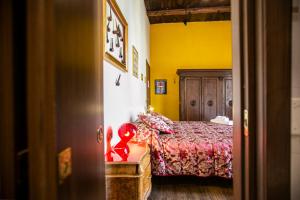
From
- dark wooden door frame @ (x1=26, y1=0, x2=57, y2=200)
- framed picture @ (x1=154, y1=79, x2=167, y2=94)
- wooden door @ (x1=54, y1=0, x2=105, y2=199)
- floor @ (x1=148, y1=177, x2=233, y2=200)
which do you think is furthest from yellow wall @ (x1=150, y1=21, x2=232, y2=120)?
dark wooden door frame @ (x1=26, y1=0, x2=57, y2=200)

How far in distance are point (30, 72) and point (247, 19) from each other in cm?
88

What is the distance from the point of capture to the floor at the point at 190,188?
8.80ft

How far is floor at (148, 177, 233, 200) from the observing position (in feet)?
8.80

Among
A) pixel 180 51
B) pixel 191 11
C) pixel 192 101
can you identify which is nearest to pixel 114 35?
pixel 192 101

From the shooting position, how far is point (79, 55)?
904 mm

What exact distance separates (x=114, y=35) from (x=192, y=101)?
3.89 metres

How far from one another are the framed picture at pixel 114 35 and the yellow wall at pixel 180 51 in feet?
12.4

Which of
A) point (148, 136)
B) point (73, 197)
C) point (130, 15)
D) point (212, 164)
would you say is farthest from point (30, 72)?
point (130, 15)

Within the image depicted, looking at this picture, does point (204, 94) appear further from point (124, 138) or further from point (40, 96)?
point (40, 96)

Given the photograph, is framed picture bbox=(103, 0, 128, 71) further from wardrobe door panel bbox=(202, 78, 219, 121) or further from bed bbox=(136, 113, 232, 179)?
wardrobe door panel bbox=(202, 78, 219, 121)

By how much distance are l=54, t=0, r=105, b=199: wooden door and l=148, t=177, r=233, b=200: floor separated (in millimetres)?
1694

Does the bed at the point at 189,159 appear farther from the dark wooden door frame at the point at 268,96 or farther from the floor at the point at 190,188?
the dark wooden door frame at the point at 268,96

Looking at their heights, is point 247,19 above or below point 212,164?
above

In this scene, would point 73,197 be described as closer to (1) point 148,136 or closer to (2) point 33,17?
(2) point 33,17
